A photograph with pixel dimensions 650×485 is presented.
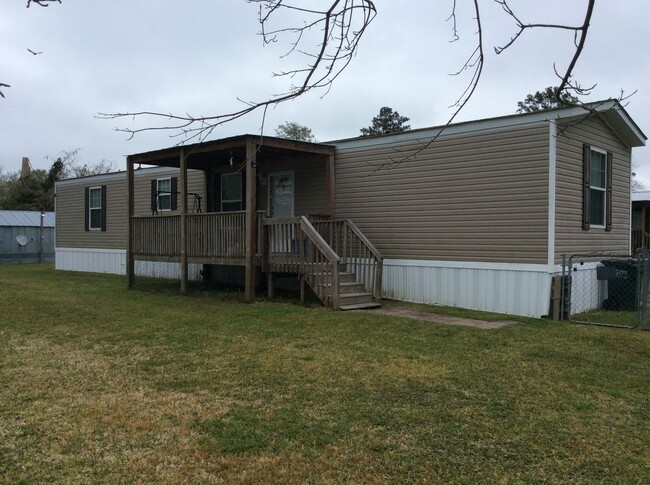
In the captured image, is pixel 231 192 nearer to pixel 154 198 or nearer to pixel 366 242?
pixel 154 198

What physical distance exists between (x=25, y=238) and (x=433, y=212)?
22.0 meters

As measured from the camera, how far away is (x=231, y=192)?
13.2 m

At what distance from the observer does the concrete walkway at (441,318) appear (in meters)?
7.71

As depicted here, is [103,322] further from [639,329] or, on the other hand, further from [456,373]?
[639,329]

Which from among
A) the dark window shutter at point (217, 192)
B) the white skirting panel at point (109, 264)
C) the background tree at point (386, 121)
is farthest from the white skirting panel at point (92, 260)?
the background tree at point (386, 121)

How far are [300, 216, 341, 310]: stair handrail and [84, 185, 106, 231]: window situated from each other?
9.78 m

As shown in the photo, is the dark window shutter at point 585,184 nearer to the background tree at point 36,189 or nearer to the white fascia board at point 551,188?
the white fascia board at point 551,188

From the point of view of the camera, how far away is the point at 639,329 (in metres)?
7.52

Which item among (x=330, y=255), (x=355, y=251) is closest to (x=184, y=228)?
(x=355, y=251)

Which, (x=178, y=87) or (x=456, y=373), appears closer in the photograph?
(x=178, y=87)

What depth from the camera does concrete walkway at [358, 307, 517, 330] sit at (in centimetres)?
771

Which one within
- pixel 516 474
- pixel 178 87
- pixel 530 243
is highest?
pixel 178 87

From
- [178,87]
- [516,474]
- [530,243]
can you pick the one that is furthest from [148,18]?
[530,243]

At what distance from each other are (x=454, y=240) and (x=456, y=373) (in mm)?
4590
